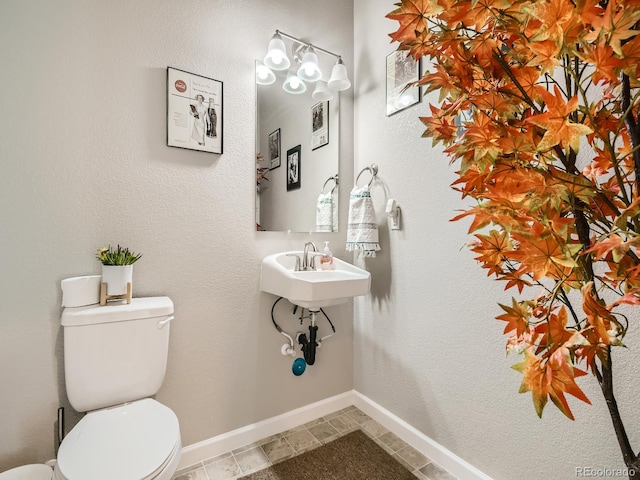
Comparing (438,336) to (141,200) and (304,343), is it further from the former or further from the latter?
(141,200)

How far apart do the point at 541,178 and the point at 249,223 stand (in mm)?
1457

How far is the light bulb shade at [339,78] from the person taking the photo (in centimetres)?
189

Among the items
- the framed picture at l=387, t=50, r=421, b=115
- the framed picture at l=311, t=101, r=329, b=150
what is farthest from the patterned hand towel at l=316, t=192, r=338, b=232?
the framed picture at l=387, t=50, r=421, b=115

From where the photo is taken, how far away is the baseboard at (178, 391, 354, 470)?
158cm

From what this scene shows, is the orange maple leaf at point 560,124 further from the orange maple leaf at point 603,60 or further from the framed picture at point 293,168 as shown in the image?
the framed picture at point 293,168

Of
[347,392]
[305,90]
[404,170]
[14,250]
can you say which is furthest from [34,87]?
[347,392]

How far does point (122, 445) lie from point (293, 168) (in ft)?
4.92

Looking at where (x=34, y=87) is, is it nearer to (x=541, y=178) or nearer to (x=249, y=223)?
(x=249, y=223)

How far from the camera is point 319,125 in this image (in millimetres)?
2006

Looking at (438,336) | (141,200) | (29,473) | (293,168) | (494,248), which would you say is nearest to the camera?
(494,248)

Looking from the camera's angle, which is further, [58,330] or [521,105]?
[58,330]

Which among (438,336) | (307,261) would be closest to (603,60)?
(438,336)

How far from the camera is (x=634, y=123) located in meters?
0.46

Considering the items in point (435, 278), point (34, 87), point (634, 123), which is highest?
point (34, 87)
